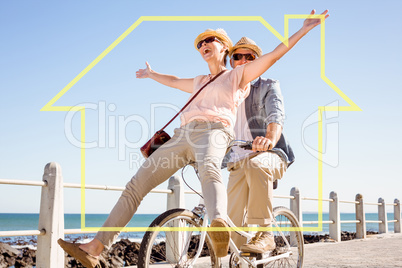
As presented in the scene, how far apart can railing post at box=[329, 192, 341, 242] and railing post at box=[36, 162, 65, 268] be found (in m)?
8.42

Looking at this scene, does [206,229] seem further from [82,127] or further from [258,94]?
[82,127]

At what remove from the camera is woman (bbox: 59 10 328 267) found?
8.45ft

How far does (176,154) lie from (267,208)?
1.05 m

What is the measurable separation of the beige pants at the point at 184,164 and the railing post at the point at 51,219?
2.10 metres

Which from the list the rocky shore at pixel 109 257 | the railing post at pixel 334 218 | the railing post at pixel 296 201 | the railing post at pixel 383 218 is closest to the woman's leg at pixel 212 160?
the railing post at pixel 296 201

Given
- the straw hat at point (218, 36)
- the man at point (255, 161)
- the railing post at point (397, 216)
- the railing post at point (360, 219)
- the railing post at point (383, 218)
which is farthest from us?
the railing post at point (397, 216)

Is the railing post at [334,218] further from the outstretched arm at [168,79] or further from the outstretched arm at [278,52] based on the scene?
the outstretched arm at [278,52]

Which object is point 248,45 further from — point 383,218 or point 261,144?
point 383,218

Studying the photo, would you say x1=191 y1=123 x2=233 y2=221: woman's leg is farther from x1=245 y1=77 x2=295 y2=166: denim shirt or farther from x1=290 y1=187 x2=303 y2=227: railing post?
x1=290 y1=187 x2=303 y2=227: railing post

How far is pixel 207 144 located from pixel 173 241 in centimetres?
82

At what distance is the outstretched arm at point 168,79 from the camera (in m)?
3.31

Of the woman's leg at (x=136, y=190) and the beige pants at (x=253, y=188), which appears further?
the beige pants at (x=253, y=188)

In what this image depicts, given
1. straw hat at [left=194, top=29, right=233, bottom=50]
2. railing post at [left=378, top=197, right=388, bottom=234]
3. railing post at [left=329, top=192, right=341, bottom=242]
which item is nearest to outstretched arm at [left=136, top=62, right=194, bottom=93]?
straw hat at [left=194, top=29, right=233, bottom=50]

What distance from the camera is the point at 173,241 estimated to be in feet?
10.4
